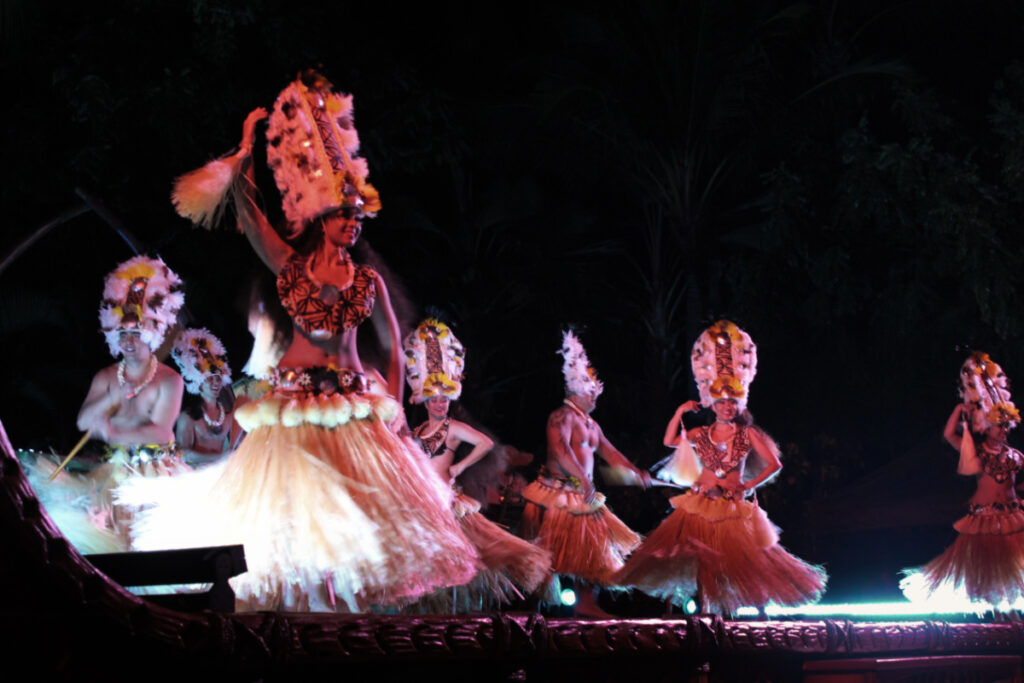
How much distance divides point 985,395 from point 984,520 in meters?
1.08

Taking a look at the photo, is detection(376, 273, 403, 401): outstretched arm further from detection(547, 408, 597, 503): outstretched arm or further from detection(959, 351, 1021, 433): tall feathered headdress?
detection(959, 351, 1021, 433): tall feathered headdress

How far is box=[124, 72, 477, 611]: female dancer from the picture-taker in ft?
12.1

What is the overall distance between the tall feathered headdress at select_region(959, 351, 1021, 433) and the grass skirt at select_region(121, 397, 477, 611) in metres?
6.54

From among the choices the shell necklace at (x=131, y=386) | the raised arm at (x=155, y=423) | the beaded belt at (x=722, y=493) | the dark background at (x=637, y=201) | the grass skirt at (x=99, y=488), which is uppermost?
the dark background at (x=637, y=201)

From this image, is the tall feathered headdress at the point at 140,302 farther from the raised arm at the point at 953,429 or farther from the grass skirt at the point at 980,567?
the raised arm at the point at 953,429

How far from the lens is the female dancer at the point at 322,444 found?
3701 mm

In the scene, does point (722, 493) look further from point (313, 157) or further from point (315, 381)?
point (313, 157)

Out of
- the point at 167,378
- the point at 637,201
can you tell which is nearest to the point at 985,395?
the point at 637,201

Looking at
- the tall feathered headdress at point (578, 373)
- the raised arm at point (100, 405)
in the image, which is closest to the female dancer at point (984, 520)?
the tall feathered headdress at point (578, 373)

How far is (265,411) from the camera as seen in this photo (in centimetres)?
410

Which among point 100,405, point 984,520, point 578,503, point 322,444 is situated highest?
point 100,405

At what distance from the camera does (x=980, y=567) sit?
28.2 ft

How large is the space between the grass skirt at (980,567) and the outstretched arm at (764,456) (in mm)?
2454

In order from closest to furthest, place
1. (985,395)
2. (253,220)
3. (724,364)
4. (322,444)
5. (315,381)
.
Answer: (322,444) → (315,381) → (253,220) → (724,364) → (985,395)
